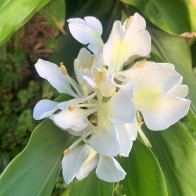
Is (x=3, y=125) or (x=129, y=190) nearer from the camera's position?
(x=129, y=190)

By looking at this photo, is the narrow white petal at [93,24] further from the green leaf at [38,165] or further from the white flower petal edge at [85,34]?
the green leaf at [38,165]

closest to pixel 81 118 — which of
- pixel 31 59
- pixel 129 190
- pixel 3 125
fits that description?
pixel 129 190

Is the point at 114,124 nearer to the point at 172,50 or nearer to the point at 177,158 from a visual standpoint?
the point at 177,158

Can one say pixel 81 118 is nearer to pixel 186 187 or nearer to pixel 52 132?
pixel 52 132

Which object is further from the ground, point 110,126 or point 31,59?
point 110,126

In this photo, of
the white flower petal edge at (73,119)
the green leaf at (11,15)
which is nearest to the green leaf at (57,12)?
the green leaf at (11,15)

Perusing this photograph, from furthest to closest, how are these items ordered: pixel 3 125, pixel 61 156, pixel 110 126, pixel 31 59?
pixel 31 59 < pixel 3 125 < pixel 61 156 < pixel 110 126
